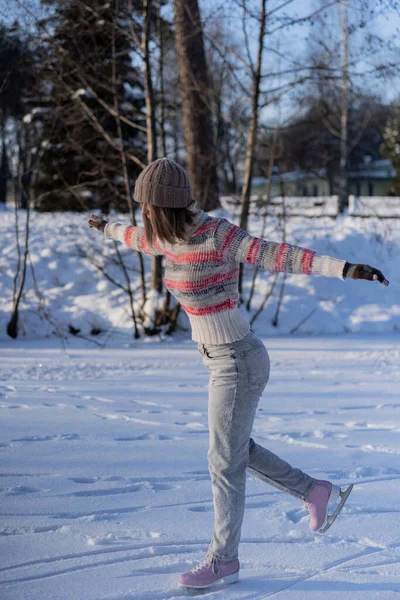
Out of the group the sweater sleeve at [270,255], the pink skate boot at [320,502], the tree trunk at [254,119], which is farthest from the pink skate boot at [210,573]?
the tree trunk at [254,119]

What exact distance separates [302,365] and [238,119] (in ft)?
14.8

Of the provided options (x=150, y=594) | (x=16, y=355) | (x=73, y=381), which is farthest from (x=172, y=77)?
(x=150, y=594)

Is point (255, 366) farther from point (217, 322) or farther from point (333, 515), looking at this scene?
point (333, 515)

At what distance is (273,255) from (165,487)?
1.97 meters

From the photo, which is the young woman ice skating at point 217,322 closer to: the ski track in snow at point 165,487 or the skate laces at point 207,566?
the skate laces at point 207,566

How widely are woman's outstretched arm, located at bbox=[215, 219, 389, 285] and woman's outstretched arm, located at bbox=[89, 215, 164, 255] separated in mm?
Result: 346

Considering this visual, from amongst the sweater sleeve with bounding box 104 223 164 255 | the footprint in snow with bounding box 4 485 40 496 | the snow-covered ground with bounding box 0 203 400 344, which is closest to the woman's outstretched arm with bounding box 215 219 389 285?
the sweater sleeve with bounding box 104 223 164 255

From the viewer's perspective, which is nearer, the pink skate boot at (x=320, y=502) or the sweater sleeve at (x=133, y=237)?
the sweater sleeve at (x=133, y=237)

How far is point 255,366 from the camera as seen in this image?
10.6 feet

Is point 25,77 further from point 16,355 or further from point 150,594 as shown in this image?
point 150,594

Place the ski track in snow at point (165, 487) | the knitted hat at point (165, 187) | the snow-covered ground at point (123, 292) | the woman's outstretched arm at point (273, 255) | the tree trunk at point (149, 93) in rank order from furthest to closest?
the snow-covered ground at point (123, 292)
the tree trunk at point (149, 93)
the ski track in snow at point (165, 487)
the knitted hat at point (165, 187)
the woman's outstretched arm at point (273, 255)

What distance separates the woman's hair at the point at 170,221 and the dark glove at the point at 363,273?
27.2 inches

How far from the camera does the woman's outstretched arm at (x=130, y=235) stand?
344 centimetres

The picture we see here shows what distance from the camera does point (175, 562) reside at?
135 inches
